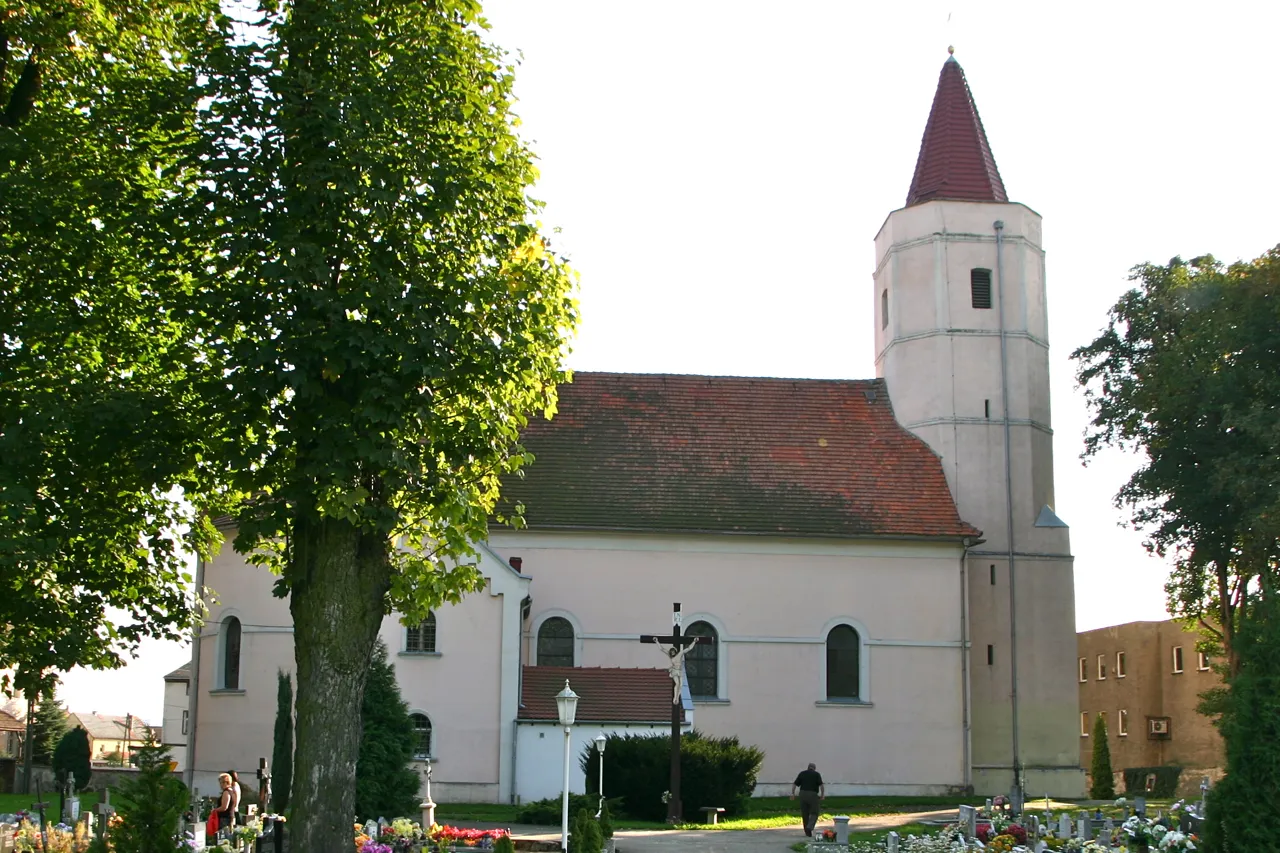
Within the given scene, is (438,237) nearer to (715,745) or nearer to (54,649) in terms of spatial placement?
(54,649)

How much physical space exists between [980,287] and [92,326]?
26183 millimetres

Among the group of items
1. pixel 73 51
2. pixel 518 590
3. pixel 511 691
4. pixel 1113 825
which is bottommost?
pixel 1113 825

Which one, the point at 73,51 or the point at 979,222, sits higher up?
the point at 979,222

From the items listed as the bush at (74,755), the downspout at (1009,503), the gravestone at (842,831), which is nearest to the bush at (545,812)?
the gravestone at (842,831)

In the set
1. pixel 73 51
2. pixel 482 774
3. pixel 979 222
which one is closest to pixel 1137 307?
pixel 979 222

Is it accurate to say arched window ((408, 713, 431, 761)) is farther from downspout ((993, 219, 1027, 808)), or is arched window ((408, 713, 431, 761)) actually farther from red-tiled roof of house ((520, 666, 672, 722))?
downspout ((993, 219, 1027, 808))

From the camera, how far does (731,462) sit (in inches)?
1438

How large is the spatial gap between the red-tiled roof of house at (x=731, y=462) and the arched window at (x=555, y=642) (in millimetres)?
2412

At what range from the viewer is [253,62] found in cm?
1625

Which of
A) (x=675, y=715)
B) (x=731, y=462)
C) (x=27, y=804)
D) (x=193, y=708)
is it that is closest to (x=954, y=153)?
(x=731, y=462)

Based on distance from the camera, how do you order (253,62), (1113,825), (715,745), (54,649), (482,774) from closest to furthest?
(253,62)
(54,649)
(1113,825)
(715,745)
(482,774)

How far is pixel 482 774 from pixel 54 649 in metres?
15.0

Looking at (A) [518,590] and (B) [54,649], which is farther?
(A) [518,590]

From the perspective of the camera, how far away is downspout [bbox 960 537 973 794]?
3455 cm
